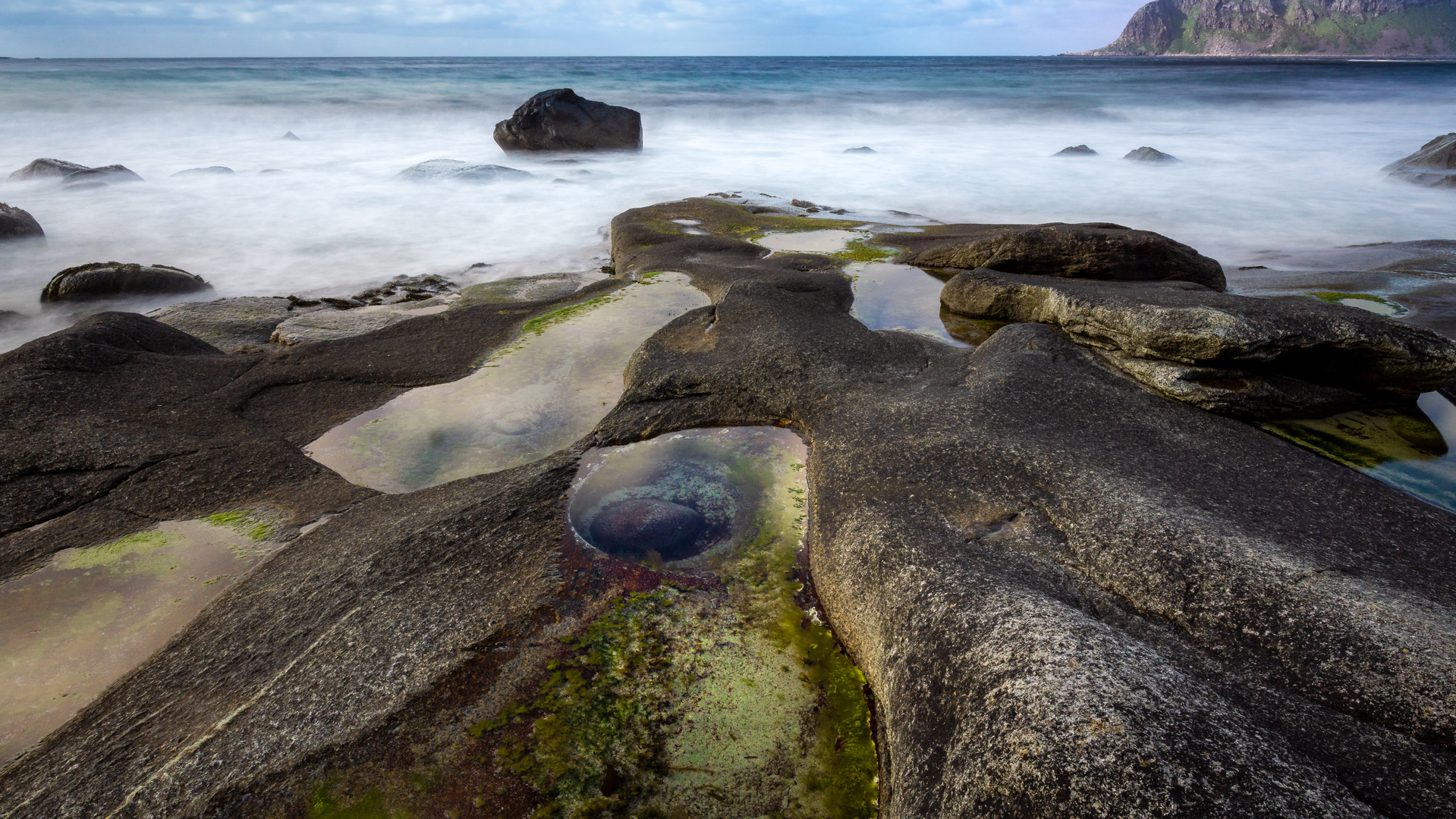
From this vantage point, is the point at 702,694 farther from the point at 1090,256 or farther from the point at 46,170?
the point at 46,170

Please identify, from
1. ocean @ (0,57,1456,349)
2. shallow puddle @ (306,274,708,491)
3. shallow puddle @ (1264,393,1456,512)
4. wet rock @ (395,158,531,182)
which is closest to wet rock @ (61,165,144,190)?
ocean @ (0,57,1456,349)

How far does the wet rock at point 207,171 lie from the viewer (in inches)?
731

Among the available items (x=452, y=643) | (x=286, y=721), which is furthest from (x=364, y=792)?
(x=452, y=643)

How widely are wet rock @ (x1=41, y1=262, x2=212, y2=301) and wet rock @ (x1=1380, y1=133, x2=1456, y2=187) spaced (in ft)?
78.7

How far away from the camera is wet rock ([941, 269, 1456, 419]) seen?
15.4 feet

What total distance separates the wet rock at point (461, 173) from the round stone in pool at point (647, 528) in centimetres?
1501

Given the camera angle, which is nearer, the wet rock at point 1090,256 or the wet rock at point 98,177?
the wet rock at point 1090,256

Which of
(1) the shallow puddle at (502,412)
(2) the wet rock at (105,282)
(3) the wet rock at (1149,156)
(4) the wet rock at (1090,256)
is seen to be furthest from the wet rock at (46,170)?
(3) the wet rock at (1149,156)

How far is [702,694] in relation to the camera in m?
2.81

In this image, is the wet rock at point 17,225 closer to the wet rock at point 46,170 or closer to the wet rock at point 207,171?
the wet rock at point 46,170

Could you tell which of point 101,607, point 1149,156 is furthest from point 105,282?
point 1149,156

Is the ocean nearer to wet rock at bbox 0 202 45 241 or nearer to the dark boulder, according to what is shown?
wet rock at bbox 0 202 45 241

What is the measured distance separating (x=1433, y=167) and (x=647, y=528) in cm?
2221

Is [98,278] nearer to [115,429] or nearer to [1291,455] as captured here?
[115,429]
